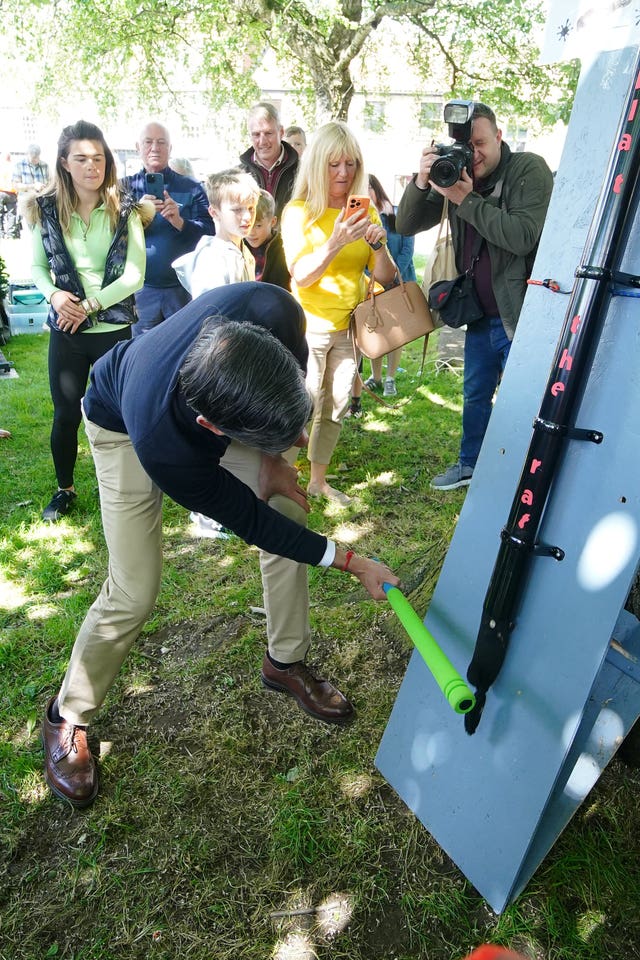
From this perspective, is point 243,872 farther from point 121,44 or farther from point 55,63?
point 55,63

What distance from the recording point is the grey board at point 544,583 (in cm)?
145

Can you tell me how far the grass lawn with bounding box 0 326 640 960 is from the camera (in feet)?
5.63

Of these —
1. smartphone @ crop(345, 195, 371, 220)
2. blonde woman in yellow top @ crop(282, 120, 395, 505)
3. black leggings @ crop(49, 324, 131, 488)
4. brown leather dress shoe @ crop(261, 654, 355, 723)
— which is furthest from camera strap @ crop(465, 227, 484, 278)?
brown leather dress shoe @ crop(261, 654, 355, 723)

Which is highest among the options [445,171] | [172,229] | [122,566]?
[445,171]

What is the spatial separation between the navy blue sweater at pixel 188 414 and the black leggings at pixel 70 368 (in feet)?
5.52

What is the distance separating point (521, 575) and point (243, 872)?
3.76 ft

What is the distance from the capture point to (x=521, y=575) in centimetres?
162

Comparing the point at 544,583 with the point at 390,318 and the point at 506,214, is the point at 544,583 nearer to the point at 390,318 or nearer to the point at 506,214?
the point at 506,214

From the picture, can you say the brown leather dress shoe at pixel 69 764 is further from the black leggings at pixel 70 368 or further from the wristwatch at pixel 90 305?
the wristwatch at pixel 90 305

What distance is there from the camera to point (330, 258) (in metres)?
3.38

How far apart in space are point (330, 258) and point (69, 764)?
254cm

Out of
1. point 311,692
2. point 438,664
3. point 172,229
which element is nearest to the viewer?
point 438,664

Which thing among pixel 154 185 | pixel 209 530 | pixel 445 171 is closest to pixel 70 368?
pixel 209 530

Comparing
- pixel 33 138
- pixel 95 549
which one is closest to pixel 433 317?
pixel 95 549
